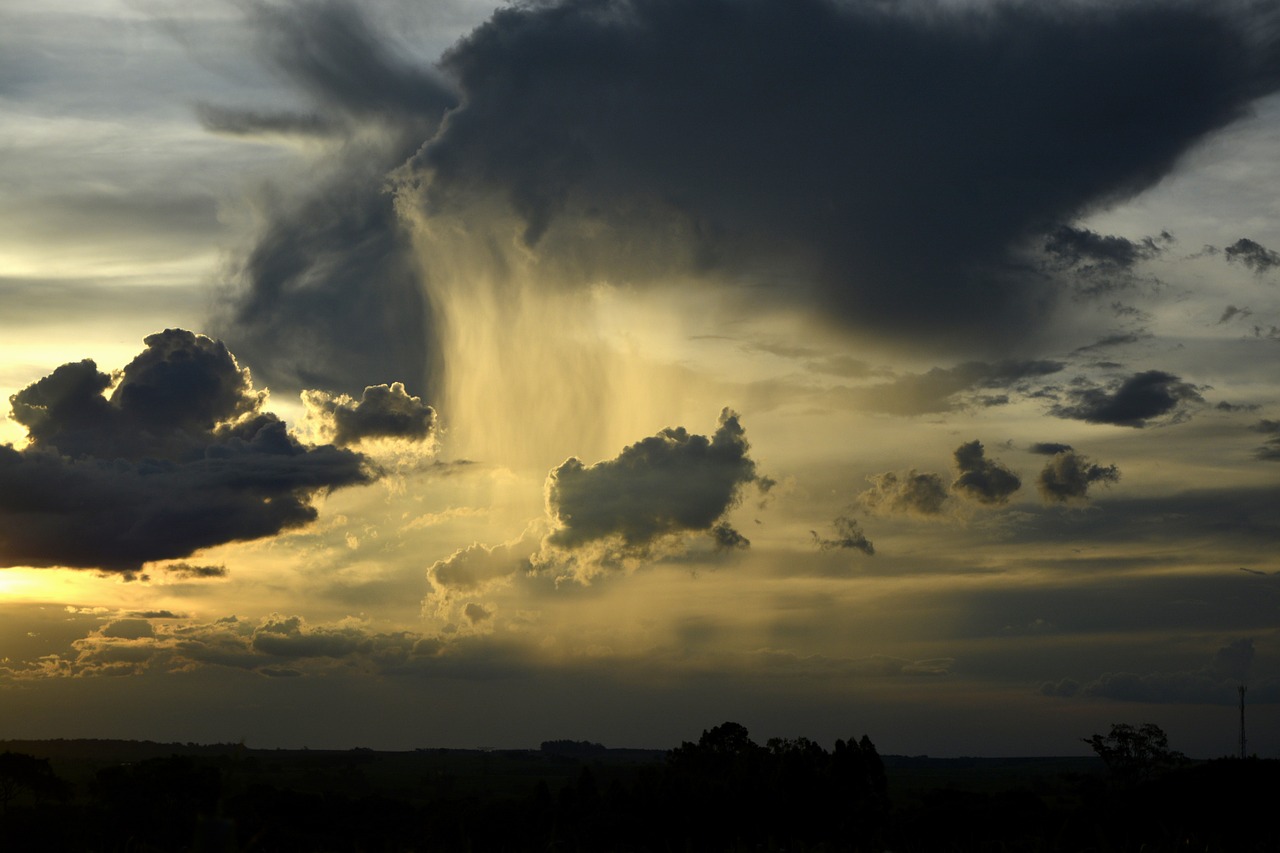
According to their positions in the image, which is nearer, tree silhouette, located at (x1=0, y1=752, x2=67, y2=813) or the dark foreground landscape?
the dark foreground landscape

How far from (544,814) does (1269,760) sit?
5934cm

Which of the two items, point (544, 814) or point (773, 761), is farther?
point (773, 761)

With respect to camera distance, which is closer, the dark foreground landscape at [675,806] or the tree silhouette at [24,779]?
the dark foreground landscape at [675,806]

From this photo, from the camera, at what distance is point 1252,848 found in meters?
13.6

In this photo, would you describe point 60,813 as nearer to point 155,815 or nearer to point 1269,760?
point 155,815

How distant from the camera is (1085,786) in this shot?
147500 mm

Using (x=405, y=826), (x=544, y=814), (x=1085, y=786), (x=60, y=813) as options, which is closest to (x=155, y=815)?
(x=60, y=813)

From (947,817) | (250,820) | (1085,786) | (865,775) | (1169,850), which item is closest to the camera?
(1169,850)

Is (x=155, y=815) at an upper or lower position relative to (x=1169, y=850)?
lower

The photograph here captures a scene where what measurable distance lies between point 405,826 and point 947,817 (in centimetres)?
4735

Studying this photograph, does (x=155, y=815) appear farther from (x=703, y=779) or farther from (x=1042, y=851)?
(x=1042, y=851)

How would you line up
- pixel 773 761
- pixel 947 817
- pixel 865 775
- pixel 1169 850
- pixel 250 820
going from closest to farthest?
pixel 1169 850, pixel 947 817, pixel 250 820, pixel 773 761, pixel 865 775

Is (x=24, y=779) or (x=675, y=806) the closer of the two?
(x=675, y=806)

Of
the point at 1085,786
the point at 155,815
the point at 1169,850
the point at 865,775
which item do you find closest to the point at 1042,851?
the point at 1169,850
